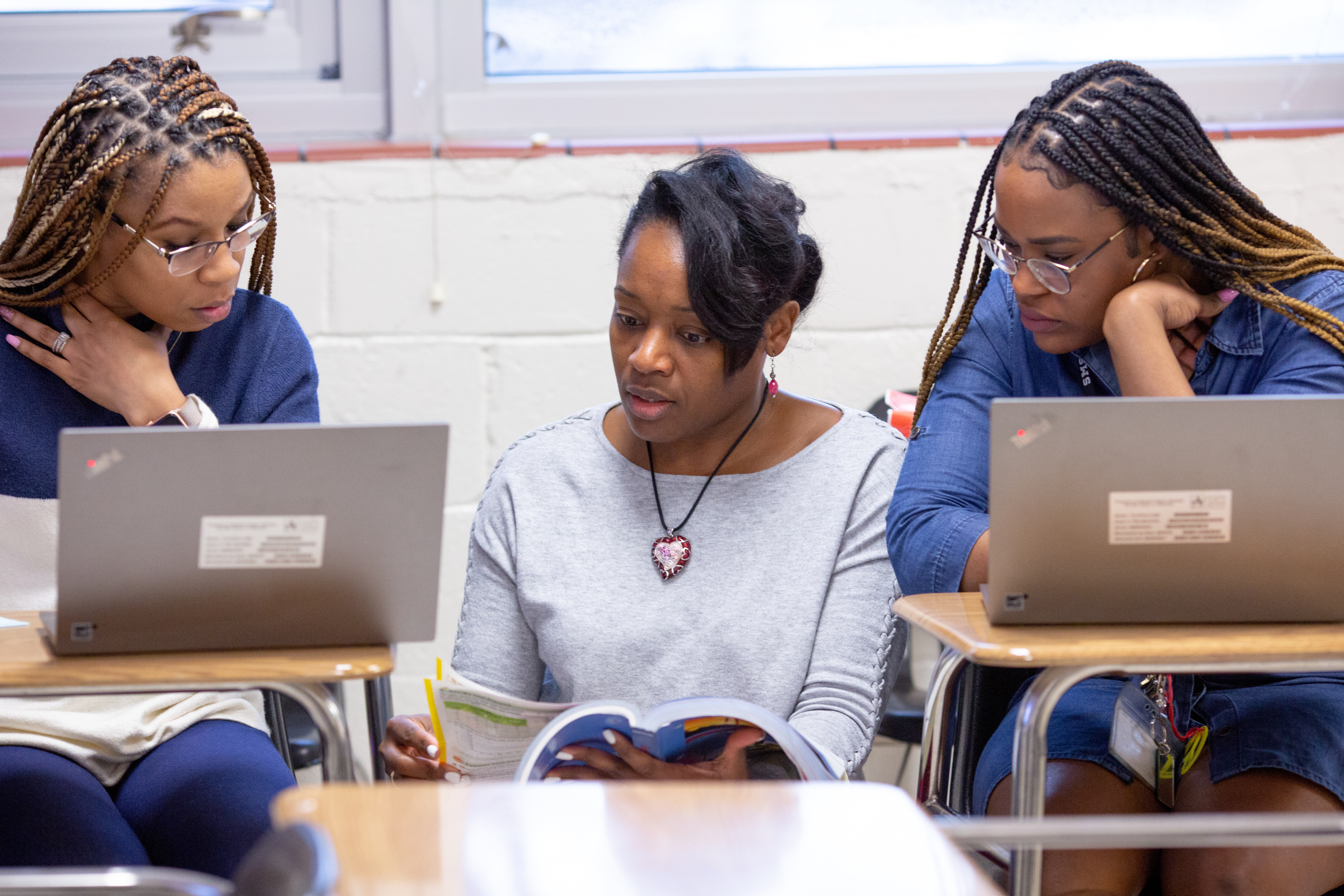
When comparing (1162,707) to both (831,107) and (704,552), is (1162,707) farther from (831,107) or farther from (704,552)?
(831,107)

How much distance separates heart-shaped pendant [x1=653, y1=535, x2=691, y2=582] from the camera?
1474mm

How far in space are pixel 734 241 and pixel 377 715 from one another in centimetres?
66

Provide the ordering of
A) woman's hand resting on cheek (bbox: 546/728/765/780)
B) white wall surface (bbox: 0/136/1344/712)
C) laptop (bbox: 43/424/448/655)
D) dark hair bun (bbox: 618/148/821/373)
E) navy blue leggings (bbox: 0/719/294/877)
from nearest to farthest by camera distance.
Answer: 1. laptop (bbox: 43/424/448/655)
2. woman's hand resting on cheek (bbox: 546/728/765/780)
3. navy blue leggings (bbox: 0/719/294/877)
4. dark hair bun (bbox: 618/148/821/373)
5. white wall surface (bbox: 0/136/1344/712)

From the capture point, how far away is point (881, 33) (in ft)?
7.62

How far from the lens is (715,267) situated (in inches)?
57.2

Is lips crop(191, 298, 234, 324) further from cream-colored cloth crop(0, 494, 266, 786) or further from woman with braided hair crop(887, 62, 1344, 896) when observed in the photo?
woman with braided hair crop(887, 62, 1344, 896)

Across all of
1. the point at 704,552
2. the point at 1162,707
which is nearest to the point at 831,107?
the point at 704,552

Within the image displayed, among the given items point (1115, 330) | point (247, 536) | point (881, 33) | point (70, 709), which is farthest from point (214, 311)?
point (881, 33)

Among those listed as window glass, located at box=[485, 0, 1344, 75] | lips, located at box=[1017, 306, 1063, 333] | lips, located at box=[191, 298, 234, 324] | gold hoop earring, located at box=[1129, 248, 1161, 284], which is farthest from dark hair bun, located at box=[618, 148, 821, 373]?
window glass, located at box=[485, 0, 1344, 75]

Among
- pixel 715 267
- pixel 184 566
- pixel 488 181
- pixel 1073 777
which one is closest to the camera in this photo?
pixel 184 566

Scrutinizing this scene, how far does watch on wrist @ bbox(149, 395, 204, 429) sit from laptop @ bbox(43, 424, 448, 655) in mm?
487

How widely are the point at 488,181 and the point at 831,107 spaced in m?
0.62

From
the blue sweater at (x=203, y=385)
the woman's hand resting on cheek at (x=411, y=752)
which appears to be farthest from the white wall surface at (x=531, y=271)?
the woman's hand resting on cheek at (x=411, y=752)

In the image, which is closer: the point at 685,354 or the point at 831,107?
the point at 685,354
